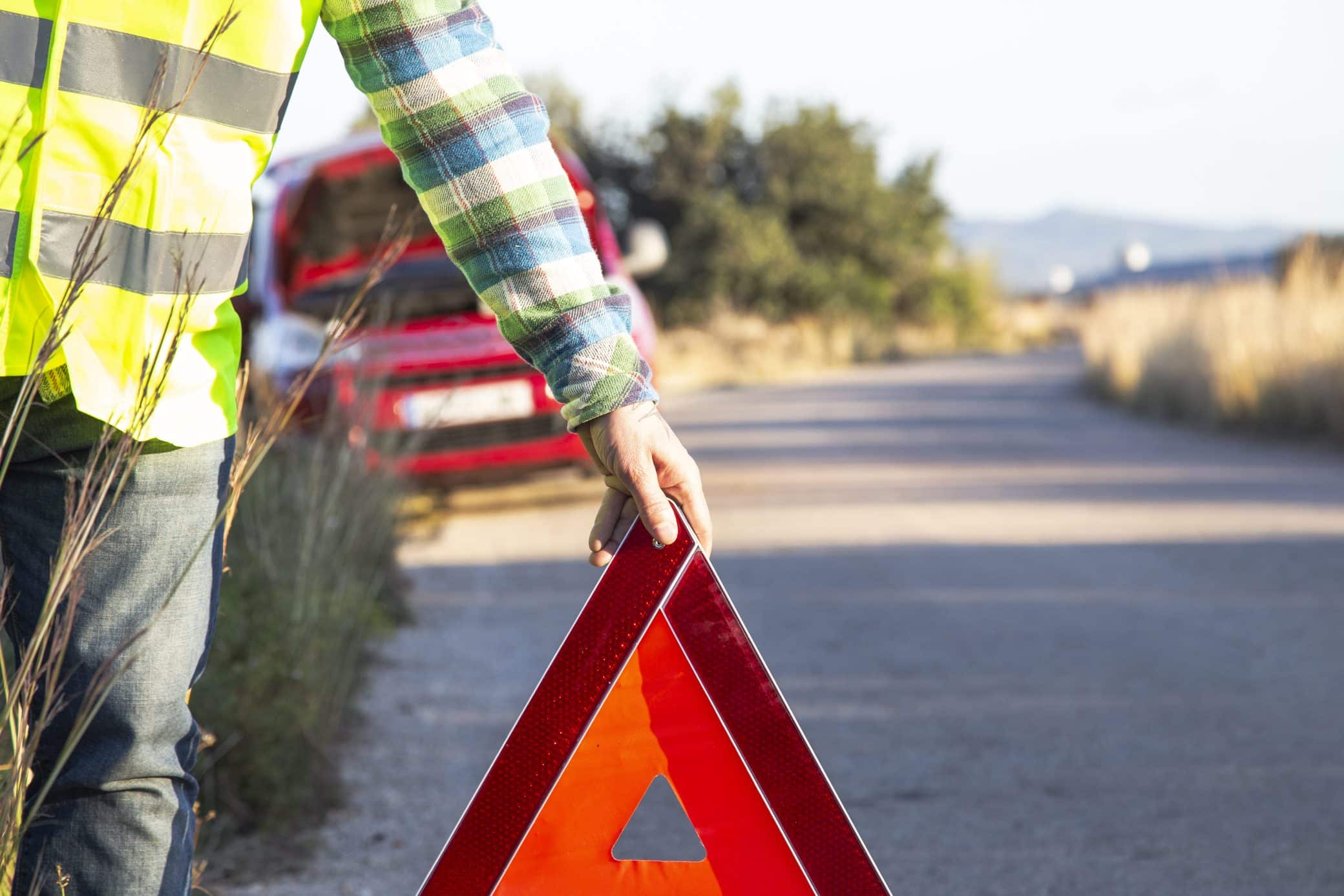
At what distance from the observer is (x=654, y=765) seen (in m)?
1.71

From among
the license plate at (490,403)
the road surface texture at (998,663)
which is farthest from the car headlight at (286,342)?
the road surface texture at (998,663)

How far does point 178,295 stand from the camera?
149 cm

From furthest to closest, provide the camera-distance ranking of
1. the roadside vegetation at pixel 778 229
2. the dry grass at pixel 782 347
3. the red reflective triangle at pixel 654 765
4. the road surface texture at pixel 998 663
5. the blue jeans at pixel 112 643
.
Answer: the roadside vegetation at pixel 778 229
the dry grass at pixel 782 347
the road surface texture at pixel 998 663
the red reflective triangle at pixel 654 765
the blue jeans at pixel 112 643

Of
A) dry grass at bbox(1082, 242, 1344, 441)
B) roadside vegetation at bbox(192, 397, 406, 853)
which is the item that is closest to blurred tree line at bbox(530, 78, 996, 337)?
dry grass at bbox(1082, 242, 1344, 441)

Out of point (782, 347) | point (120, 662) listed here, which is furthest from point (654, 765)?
point (782, 347)

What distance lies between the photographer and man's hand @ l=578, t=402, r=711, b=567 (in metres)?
1.66

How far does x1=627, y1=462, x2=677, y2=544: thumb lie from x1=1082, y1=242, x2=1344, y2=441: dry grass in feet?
29.6

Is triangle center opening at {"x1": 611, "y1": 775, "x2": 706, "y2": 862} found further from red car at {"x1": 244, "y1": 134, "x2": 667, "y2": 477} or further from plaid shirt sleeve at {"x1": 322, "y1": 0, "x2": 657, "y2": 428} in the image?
red car at {"x1": 244, "y1": 134, "x2": 667, "y2": 477}

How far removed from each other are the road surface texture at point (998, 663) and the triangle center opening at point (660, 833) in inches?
16.0

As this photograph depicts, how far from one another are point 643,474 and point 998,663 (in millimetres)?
3197

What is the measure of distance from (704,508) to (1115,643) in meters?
3.39

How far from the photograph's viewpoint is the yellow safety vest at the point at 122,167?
1.44 m

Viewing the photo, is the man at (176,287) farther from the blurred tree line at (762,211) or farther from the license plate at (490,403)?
the blurred tree line at (762,211)

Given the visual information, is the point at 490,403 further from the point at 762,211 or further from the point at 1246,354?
the point at 762,211
